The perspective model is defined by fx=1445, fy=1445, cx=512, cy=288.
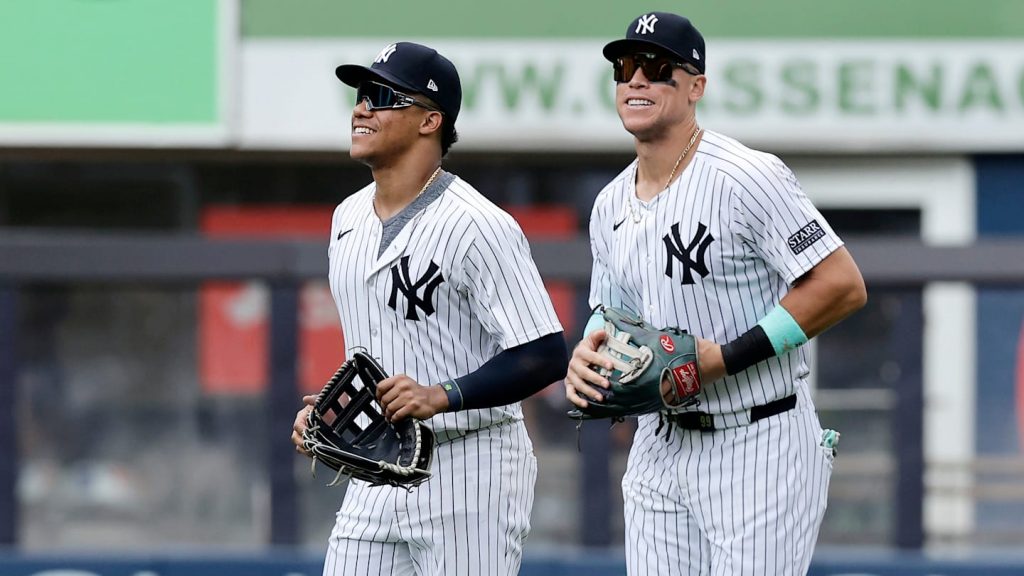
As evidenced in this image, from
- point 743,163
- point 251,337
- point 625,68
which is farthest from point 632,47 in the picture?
point 251,337

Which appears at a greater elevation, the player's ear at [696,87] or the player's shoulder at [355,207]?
the player's ear at [696,87]

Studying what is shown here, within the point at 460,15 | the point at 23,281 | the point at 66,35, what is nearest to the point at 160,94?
the point at 66,35

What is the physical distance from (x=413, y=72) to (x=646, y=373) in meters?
0.78

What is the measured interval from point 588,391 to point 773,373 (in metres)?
0.38

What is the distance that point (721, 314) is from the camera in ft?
9.54

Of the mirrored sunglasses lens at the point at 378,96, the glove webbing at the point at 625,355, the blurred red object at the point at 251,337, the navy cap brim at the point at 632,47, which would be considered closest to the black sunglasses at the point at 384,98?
the mirrored sunglasses lens at the point at 378,96

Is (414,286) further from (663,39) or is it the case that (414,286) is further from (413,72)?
(663,39)

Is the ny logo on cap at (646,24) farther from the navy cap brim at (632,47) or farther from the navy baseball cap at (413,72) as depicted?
the navy baseball cap at (413,72)

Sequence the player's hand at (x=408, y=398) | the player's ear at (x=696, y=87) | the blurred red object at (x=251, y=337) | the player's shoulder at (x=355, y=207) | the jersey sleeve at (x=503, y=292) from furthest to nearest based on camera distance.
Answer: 1. the blurred red object at (x=251, y=337)
2. the player's shoulder at (x=355, y=207)
3. the player's ear at (x=696, y=87)
4. the jersey sleeve at (x=503, y=292)
5. the player's hand at (x=408, y=398)

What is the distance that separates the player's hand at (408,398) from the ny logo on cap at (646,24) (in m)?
0.83

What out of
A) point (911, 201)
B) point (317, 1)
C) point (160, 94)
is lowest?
point (911, 201)

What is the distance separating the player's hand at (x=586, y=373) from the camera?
2.83 meters

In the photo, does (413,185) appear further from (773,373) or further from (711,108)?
(711,108)

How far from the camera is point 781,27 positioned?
7531 mm
